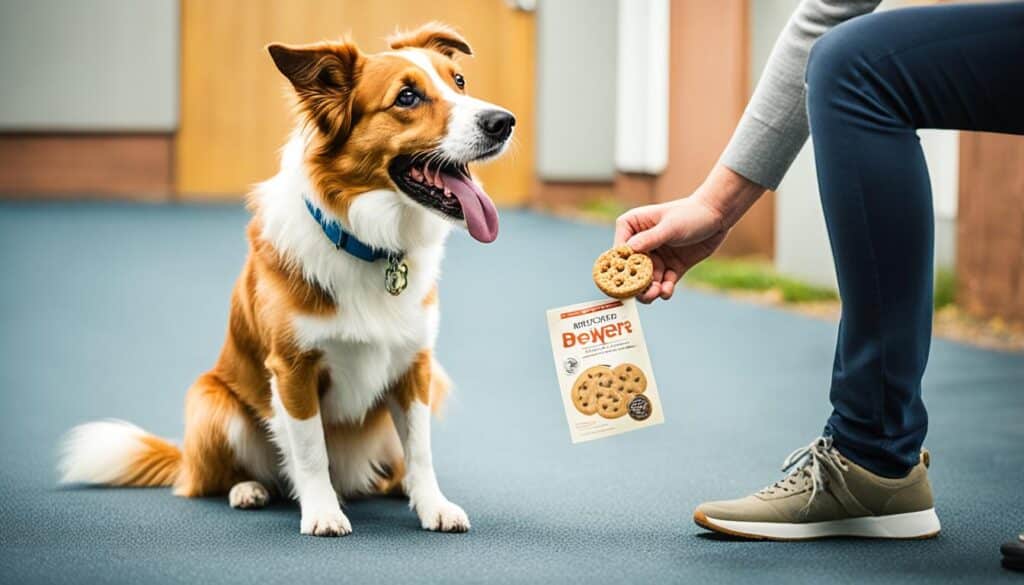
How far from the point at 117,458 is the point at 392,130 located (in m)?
0.78

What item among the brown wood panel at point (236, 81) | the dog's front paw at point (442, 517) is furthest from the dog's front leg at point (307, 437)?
the brown wood panel at point (236, 81)

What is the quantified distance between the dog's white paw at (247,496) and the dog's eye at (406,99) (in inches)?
26.9

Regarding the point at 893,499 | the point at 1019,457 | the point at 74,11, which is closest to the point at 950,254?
the point at 1019,457

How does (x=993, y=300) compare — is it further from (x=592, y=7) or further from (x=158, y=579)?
(x=592, y=7)

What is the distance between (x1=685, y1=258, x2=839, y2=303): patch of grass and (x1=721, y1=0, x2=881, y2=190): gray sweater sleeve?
2785 millimetres

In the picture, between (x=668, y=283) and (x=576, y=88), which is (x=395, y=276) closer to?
(x=668, y=283)

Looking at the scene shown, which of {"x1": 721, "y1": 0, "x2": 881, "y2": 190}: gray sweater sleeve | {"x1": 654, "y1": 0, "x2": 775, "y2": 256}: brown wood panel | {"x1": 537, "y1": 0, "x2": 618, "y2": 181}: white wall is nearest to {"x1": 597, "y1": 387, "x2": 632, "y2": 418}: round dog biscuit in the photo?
{"x1": 721, "y1": 0, "x2": 881, "y2": 190}: gray sweater sleeve

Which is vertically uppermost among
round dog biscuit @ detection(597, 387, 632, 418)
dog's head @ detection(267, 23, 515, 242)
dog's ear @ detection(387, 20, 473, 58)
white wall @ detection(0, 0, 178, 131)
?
white wall @ detection(0, 0, 178, 131)

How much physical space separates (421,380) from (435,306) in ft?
0.39

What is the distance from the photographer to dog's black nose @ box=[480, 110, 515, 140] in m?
1.94

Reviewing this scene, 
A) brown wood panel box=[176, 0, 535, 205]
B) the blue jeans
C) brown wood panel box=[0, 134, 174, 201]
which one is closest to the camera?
the blue jeans

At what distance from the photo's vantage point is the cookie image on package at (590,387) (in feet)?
6.02

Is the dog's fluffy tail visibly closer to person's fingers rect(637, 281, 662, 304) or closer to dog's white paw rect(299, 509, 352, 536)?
dog's white paw rect(299, 509, 352, 536)

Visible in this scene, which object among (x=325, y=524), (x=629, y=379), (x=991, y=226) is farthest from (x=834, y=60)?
(x=991, y=226)
